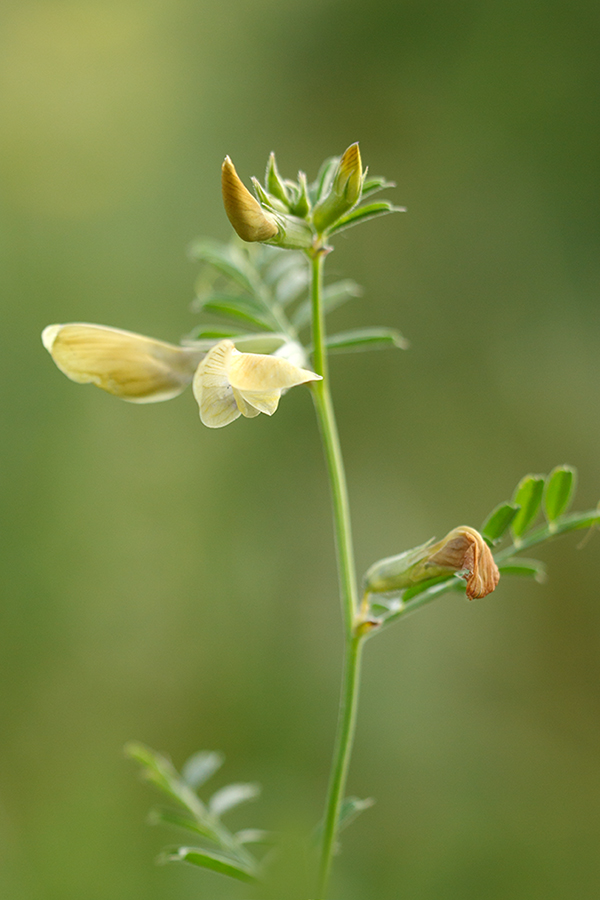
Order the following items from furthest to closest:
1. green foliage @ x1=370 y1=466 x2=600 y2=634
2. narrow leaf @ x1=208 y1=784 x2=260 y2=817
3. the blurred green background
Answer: the blurred green background
narrow leaf @ x1=208 y1=784 x2=260 y2=817
green foliage @ x1=370 y1=466 x2=600 y2=634

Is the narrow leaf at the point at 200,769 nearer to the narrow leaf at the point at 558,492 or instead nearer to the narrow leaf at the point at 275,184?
the narrow leaf at the point at 558,492

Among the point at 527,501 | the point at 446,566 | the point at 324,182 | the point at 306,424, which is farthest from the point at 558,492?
the point at 306,424

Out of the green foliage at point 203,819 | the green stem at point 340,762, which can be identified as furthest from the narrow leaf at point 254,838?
the green stem at point 340,762

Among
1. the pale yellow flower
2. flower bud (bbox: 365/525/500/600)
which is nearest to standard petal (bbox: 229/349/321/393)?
the pale yellow flower

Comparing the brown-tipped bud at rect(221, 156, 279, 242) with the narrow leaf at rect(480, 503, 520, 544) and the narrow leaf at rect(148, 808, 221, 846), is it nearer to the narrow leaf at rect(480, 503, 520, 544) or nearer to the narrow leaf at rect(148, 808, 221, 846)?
the narrow leaf at rect(480, 503, 520, 544)

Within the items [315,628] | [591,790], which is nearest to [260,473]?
[315,628]
